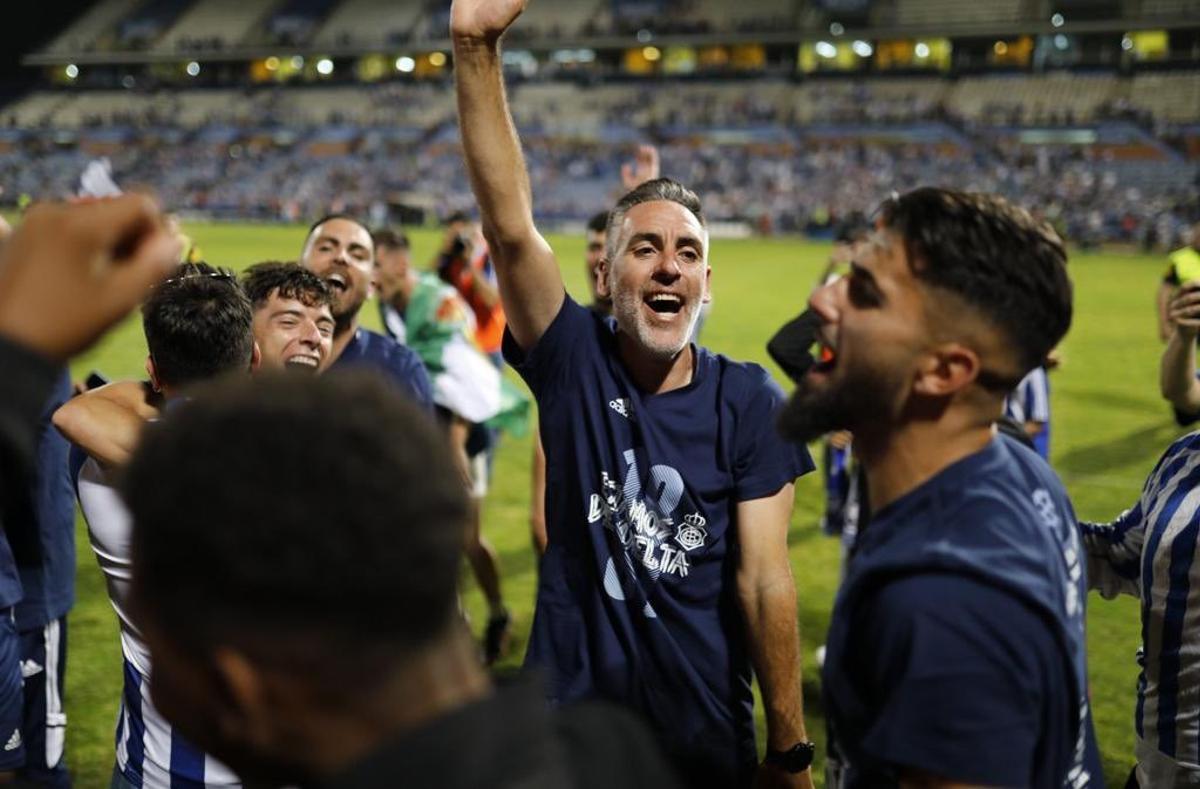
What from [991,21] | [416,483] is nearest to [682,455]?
[416,483]

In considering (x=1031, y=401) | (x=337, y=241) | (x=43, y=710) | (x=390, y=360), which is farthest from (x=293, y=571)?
(x=1031, y=401)

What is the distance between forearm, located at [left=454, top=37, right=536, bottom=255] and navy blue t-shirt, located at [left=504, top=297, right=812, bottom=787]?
0.36 m

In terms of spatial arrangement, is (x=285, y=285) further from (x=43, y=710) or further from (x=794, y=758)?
(x=794, y=758)

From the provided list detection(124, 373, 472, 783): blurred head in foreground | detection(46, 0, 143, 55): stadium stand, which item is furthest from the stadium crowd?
detection(46, 0, 143, 55): stadium stand

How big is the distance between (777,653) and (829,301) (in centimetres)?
121

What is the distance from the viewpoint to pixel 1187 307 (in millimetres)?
3299

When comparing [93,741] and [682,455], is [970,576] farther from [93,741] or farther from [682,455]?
[93,741]

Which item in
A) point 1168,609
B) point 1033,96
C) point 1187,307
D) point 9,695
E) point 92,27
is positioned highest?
point 92,27

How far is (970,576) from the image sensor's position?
1.71 m

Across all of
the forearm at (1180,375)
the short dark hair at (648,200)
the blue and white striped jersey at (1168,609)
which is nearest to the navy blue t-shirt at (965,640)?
the blue and white striped jersey at (1168,609)

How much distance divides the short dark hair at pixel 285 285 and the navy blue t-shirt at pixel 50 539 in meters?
0.77

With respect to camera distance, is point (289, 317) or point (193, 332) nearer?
point (193, 332)

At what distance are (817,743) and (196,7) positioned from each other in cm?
8918

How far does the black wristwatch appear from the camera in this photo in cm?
287
